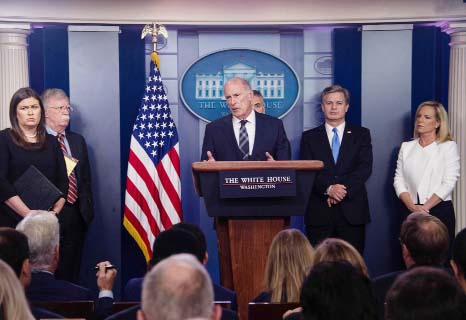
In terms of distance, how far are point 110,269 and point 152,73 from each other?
3.47 metres

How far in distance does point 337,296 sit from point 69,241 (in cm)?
435

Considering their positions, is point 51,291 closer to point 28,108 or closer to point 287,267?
point 287,267

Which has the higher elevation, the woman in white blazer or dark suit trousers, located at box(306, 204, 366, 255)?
the woman in white blazer

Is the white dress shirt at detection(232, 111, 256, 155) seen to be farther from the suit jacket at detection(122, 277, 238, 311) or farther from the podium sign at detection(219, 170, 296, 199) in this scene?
the suit jacket at detection(122, 277, 238, 311)

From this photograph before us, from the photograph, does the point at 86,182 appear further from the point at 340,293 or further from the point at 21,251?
the point at 340,293

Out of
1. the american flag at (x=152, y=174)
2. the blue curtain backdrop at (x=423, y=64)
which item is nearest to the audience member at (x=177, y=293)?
the american flag at (x=152, y=174)

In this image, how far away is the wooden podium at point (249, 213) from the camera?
5.03 meters

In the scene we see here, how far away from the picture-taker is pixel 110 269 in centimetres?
403

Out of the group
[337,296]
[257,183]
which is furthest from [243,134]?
[337,296]

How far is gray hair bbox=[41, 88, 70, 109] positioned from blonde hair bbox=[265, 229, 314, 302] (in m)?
3.25

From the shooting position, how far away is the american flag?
283 inches

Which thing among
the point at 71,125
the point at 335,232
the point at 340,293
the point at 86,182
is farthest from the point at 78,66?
the point at 340,293

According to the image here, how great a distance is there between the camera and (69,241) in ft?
21.7

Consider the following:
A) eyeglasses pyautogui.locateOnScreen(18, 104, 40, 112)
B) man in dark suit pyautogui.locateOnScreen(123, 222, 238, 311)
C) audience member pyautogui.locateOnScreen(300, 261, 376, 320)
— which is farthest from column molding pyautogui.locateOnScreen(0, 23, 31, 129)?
audience member pyautogui.locateOnScreen(300, 261, 376, 320)
